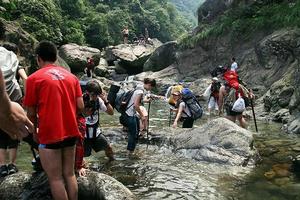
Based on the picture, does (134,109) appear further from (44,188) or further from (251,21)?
(251,21)

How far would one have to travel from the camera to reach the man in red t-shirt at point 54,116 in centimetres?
390

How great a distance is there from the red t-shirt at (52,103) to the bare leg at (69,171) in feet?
0.59

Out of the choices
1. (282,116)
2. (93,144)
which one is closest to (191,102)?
(93,144)

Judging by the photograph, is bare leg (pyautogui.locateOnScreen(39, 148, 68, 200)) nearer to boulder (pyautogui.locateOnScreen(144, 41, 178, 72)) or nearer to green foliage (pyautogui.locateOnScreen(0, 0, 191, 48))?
green foliage (pyautogui.locateOnScreen(0, 0, 191, 48))

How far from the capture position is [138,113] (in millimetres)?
7867

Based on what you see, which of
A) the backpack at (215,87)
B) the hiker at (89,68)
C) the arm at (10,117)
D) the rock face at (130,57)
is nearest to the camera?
the arm at (10,117)

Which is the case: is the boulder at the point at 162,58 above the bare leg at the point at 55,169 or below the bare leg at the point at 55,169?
above

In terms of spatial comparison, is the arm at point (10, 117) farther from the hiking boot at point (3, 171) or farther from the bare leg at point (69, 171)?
the hiking boot at point (3, 171)

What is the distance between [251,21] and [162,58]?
9.22 metres

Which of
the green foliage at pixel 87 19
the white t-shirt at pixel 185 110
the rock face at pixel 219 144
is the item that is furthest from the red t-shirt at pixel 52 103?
the green foliage at pixel 87 19

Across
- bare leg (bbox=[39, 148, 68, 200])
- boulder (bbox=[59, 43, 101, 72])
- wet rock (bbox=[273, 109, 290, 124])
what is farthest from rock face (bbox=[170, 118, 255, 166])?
boulder (bbox=[59, 43, 101, 72])

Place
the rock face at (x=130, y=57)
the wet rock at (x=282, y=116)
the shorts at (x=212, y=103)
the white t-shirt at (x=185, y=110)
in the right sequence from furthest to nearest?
1. the rock face at (x=130, y=57)
2. the shorts at (x=212, y=103)
3. the wet rock at (x=282, y=116)
4. the white t-shirt at (x=185, y=110)

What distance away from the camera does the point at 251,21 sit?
2420 cm

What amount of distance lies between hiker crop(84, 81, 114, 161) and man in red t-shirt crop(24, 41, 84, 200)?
1740 millimetres
